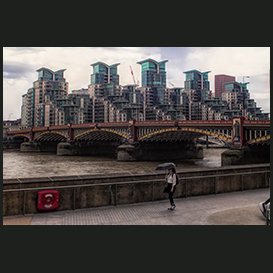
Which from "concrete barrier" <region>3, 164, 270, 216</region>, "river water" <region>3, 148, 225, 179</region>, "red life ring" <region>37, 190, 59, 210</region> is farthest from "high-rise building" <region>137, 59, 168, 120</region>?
"red life ring" <region>37, 190, 59, 210</region>

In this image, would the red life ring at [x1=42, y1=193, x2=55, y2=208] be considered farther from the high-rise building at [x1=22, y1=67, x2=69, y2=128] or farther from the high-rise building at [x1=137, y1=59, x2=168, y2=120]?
the high-rise building at [x1=137, y1=59, x2=168, y2=120]

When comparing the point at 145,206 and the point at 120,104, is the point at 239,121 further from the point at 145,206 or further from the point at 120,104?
the point at 120,104

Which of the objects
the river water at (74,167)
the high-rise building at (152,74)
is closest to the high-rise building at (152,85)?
the high-rise building at (152,74)

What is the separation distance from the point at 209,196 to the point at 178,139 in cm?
5221

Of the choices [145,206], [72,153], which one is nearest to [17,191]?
[145,206]

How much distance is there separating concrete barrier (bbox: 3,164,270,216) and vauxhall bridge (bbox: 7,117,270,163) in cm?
3065

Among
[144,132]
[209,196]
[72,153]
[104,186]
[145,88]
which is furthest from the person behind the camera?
[145,88]

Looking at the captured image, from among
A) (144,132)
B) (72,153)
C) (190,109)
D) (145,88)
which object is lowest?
(72,153)

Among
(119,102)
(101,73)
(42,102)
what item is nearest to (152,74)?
(101,73)

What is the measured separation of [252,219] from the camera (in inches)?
365

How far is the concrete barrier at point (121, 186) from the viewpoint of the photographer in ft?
31.9

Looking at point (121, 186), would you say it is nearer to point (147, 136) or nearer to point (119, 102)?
point (147, 136)

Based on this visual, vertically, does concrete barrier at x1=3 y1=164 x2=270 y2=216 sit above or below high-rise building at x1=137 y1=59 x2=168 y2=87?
below

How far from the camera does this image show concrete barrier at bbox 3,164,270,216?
9.73 m
